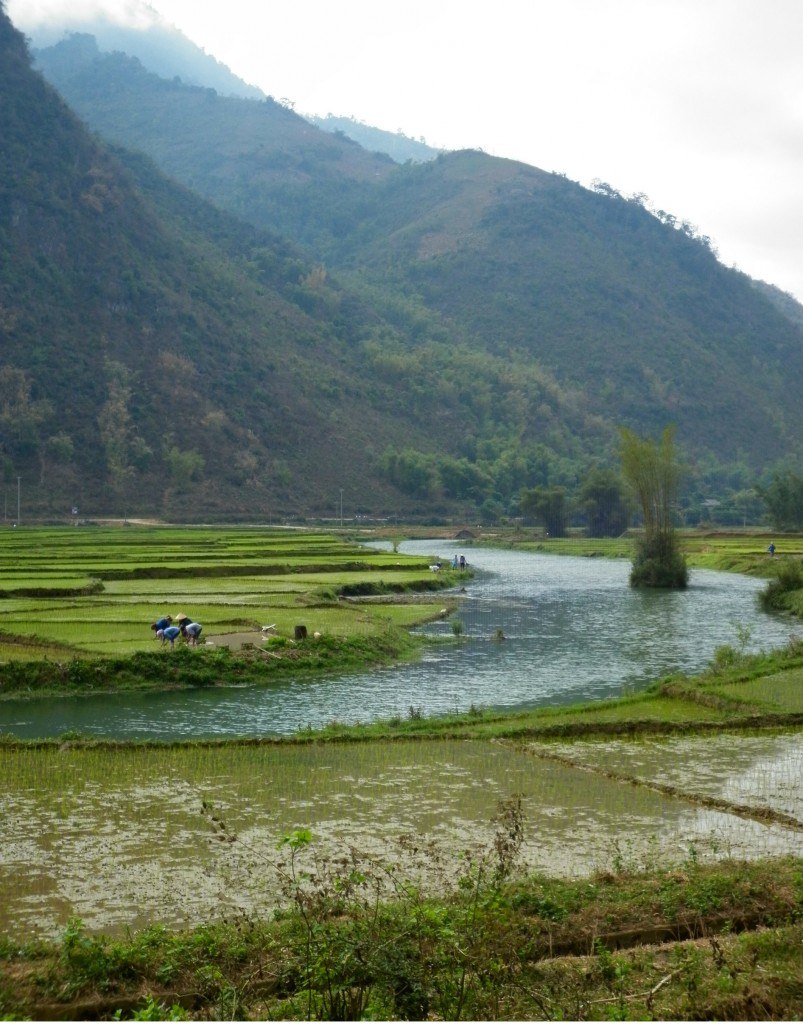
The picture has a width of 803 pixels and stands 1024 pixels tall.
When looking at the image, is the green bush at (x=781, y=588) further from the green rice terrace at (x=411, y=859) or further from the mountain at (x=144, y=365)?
the mountain at (x=144, y=365)

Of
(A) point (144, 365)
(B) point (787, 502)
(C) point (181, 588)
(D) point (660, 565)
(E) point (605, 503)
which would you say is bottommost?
(C) point (181, 588)

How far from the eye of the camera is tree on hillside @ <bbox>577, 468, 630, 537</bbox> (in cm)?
9400

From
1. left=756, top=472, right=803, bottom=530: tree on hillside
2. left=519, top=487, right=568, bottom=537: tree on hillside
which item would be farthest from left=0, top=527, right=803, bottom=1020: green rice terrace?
left=519, top=487, right=568, bottom=537: tree on hillside

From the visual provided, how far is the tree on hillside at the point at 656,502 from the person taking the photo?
1924 inches

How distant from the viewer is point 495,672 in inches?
955

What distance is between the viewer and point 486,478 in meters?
120

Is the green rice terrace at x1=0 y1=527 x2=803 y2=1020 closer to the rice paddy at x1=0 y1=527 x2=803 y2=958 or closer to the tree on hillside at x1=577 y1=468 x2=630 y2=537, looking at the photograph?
the rice paddy at x1=0 y1=527 x2=803 y2=958

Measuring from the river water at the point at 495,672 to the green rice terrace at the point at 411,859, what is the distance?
1.19 m

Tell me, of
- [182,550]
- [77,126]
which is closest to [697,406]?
[77,126]

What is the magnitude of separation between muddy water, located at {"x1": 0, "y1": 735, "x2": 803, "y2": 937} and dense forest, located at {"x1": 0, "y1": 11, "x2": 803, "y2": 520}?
53439 mm

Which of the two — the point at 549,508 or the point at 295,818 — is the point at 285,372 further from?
the point at 295,818

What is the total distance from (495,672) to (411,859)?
14.1 meters

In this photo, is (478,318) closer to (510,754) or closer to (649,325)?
(649,325)

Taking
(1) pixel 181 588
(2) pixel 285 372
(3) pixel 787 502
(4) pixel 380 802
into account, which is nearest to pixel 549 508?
(3) pixel 787 502
